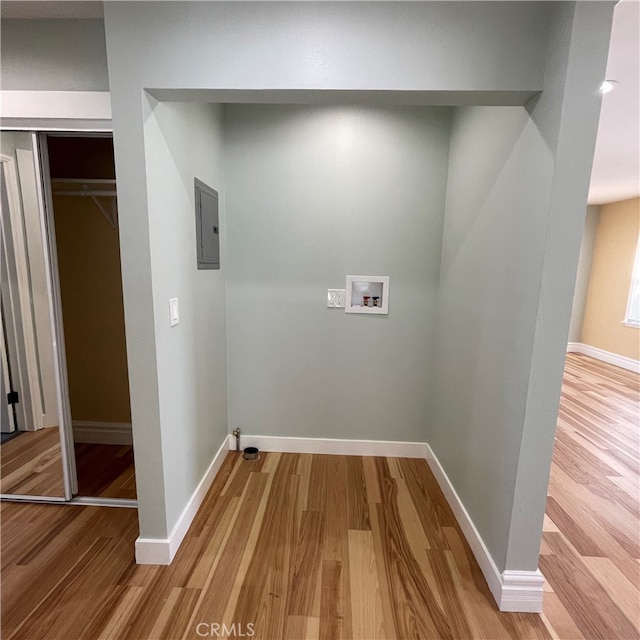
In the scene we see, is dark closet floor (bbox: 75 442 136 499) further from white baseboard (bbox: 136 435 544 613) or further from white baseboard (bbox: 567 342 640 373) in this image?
white baseboard (bbox: 567 342 640 373)

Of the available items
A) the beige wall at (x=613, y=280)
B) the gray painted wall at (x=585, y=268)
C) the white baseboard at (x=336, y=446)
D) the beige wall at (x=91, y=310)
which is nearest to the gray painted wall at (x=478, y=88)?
the white baseboard at (x=336, y=446)

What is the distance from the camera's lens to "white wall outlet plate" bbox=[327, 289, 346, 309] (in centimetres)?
246

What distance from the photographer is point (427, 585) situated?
5.11 ft

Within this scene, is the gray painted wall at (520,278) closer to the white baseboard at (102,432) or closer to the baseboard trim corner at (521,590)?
the baseboard trim corner at (521,590)

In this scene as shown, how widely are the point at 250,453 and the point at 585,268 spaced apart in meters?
6.52

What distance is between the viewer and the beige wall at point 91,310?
2463 mm


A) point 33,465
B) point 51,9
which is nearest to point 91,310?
point 33,465

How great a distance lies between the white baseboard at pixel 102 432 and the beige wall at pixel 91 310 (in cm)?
4

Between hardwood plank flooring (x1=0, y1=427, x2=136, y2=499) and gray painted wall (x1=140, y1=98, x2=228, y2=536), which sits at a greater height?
gray painted wall (x1=140, y1=98, x2=228, y2=536)

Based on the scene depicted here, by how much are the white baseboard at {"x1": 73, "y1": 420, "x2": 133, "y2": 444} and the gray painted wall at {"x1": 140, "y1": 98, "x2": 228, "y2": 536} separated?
936mm

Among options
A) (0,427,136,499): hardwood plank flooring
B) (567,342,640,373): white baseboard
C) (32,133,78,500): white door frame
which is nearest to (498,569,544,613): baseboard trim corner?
(0,427,136,499): hardwood plank flooring

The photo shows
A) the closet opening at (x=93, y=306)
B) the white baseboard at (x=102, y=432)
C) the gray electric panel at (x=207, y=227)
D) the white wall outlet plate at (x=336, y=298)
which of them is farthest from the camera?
the white baseboard at (x=102, y=432)

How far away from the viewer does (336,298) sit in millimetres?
2467

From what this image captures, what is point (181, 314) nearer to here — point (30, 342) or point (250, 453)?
point (30, 342)
